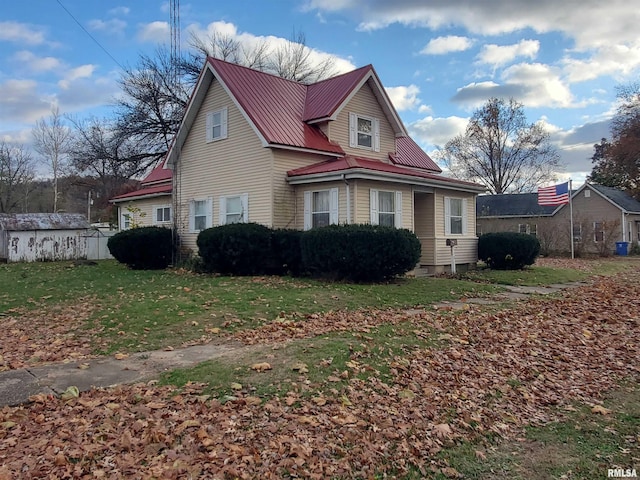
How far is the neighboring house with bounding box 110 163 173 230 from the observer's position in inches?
936

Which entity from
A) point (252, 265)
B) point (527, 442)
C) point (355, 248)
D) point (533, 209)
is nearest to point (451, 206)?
point (355, 248)

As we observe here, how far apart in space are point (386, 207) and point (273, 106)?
19.7 feet

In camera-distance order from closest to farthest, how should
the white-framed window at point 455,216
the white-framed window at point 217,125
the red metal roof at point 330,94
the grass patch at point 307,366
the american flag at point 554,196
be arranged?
the grass patch at point 307,366 → the white-framed window at point 455,216 → the red metal roof at point 330,94 → the white-framed window at point 217,125 → the american flag at point 554,196

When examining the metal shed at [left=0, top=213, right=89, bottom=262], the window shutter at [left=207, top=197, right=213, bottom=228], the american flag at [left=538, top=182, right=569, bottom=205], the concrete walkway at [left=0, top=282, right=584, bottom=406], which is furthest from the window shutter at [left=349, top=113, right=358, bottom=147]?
the metal shed at [left=0, top=213, right=89, bottom=262]

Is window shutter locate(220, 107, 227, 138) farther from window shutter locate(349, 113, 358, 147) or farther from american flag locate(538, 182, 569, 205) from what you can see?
american flag locate(538, 182, 569, 205)

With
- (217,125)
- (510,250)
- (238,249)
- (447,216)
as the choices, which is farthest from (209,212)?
(510,250)

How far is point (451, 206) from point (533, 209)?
25599 mm

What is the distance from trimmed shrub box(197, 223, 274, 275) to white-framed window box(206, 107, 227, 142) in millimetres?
4507

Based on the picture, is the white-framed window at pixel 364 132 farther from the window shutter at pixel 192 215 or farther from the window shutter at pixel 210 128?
the window shutter at pixel 192 215

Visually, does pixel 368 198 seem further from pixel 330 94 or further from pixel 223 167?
pixel 223 167

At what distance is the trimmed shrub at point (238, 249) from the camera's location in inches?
608

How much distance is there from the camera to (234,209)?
18.4 meters

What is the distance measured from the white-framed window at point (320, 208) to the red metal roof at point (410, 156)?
211 inches

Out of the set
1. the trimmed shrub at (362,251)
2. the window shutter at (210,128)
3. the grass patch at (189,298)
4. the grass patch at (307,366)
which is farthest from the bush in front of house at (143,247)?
the grass patch at (307,366)
